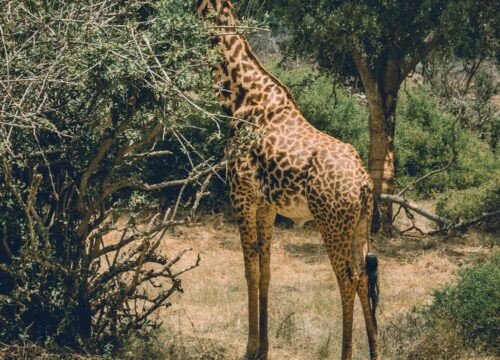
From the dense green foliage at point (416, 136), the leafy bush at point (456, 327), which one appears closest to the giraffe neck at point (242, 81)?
the leafy bush at point (456, 327)

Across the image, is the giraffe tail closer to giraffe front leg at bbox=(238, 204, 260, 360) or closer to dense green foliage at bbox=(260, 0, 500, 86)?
giraffe front leg at bbox=(238, 204, 260, 360)

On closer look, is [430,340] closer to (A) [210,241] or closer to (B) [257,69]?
(B) [257,69]

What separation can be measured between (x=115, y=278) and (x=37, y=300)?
2.33 feet

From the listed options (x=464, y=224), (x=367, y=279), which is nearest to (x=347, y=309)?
(x=367, y=279)

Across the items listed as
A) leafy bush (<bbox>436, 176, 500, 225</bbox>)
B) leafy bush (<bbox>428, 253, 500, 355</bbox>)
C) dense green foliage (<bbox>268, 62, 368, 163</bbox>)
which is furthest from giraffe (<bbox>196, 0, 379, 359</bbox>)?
dense green foliage (<bbox>268, 62, 368, 163</bbox>)

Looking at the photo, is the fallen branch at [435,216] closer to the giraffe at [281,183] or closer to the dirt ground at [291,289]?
the dirt ground at [291,289]

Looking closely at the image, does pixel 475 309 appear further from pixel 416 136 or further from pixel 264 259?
pixel 416 136

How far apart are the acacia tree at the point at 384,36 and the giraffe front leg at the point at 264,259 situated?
5.22 m

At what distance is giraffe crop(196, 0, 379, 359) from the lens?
23.0 ft

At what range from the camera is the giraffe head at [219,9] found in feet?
25.8

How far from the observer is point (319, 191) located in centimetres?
702

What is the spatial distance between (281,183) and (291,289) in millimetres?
3474

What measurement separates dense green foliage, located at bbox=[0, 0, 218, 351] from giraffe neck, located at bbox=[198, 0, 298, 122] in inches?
21.0

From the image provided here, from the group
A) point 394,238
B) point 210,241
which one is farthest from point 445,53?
point 210,241
